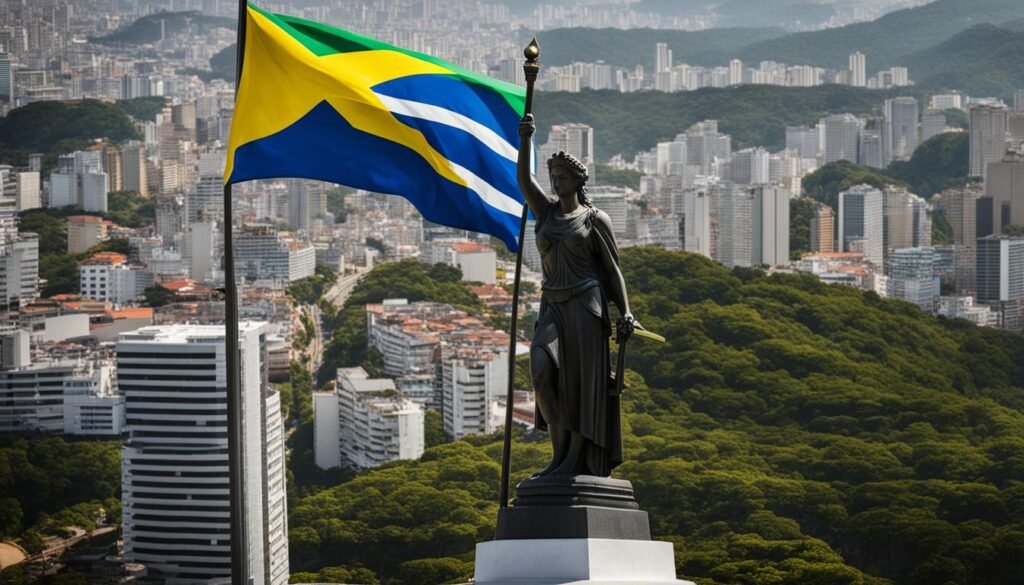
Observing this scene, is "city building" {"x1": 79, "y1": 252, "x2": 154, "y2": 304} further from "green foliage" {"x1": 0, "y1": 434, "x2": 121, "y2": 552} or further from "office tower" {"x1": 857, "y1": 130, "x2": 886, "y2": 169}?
"office tower" {"x1": 857, "y1": 130, "x2": 886, "y2": 169}

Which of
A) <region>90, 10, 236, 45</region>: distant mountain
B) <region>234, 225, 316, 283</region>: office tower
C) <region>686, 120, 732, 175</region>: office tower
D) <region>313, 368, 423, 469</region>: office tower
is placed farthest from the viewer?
<region>90, 10, 236, 45</region>: distant mountain

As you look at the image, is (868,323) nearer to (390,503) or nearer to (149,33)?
(390,503)

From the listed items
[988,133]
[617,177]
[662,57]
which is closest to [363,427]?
[988,133]

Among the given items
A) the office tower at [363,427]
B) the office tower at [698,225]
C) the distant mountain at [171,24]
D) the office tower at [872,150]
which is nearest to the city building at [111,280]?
the office tower at [363,427]

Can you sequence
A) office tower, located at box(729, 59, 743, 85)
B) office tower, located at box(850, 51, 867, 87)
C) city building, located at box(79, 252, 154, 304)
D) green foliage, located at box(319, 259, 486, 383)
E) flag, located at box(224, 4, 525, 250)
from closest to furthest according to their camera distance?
flag, located at box(224, 4, 525, 250)
green foliage, located at box(319, 259, 486, 383)
city building, located at box(79, 252, 154, 304)
office tower, located at box(850, 51, 867, 87)
office tower, located at box(729, 59, 743, 85)

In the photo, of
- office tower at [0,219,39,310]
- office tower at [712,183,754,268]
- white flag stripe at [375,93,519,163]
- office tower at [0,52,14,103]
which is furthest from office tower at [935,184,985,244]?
white flag stripe at [375,93,519,163]

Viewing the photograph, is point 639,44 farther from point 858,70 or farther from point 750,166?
point 750,166
